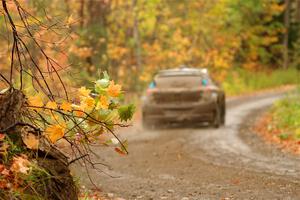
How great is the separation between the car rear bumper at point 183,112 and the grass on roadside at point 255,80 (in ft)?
56.2

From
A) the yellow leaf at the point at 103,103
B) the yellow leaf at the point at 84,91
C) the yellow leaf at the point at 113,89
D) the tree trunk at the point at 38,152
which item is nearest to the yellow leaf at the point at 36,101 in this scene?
the tree trunk at the point at 38,152

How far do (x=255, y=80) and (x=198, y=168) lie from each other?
98.6ft

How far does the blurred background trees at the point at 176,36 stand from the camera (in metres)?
24.4

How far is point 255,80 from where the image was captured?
40.6 metres

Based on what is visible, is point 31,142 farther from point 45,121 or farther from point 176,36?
point 176,36

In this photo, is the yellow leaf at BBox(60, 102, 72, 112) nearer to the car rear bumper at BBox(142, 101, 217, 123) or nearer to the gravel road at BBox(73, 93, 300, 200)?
the gravel road at BBox(73, 93, 300, 200)

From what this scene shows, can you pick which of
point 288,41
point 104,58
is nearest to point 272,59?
point 288,41

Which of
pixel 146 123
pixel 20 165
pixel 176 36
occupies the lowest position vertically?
pixel 146 123

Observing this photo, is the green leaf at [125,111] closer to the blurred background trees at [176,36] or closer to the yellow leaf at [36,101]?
the yellow leaf at [36,101]

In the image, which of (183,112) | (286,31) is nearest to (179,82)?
(183,112)

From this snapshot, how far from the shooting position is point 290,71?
44938mm

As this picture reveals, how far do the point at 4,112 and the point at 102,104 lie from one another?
36.3 inches

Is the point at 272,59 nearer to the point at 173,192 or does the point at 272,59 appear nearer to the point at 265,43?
the point at 265,43

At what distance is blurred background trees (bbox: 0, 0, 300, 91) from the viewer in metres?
24.4
